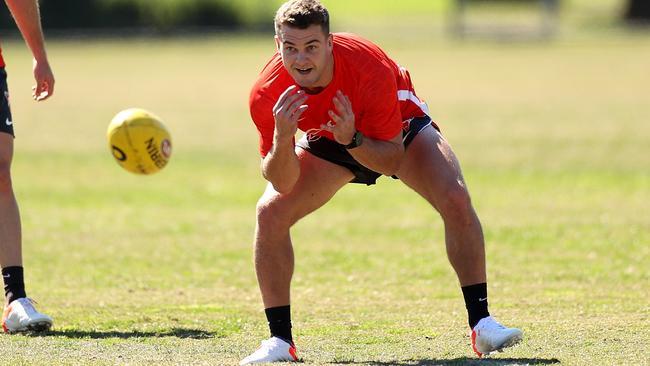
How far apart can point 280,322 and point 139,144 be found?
3.20 meters

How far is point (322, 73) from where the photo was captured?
6.07 meters

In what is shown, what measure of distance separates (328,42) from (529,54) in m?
32.8

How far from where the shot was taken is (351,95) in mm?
6168

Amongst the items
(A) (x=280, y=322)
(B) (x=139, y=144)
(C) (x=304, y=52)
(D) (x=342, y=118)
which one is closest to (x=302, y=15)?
(C) (x=304, y=52)

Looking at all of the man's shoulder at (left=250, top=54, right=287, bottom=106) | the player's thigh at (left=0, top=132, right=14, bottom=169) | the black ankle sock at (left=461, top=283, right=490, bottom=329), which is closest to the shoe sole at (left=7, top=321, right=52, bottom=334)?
the player's thigh at (left=0, top=132, right=14, bottom=169)

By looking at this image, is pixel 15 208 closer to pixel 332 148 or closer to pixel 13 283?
pixel 13 283

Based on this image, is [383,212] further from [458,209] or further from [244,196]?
[458,209]

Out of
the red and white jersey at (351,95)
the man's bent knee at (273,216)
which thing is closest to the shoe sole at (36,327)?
the man's bent knee at (273,216)

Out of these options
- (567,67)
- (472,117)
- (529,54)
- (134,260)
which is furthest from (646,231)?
(529,54)

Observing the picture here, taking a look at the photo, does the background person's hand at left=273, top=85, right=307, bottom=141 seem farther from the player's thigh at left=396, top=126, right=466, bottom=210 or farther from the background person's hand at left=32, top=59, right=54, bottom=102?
the background person's hand at left=32, top=59, right=54, bottom=102

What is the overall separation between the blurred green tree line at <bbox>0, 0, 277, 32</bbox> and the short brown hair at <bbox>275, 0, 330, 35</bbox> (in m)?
45.3

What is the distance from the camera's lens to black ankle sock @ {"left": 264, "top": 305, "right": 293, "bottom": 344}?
6383 mm

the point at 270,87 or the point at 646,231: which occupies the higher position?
the point at 270,87

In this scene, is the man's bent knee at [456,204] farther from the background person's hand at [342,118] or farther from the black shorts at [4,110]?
the black shorts at [4,110]
